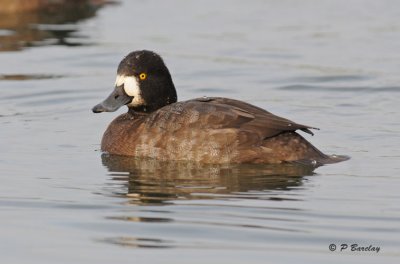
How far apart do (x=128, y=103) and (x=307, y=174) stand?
1.88 meters

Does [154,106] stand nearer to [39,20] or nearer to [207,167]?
[207,167]

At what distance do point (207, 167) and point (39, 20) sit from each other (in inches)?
332

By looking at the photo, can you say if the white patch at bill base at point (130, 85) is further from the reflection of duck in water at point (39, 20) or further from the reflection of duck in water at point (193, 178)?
the reflection of duck in water at point (39, 20)

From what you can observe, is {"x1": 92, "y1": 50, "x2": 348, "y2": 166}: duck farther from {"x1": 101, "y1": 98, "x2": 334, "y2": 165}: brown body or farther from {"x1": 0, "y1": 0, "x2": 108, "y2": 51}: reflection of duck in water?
{"x1": 0, "y1": 0, "x2": 108, "y2": 51}: reflection of duck in water

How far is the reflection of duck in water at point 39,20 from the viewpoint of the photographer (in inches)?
594

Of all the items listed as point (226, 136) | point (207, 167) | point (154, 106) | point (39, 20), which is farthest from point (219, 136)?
point (39, 20)

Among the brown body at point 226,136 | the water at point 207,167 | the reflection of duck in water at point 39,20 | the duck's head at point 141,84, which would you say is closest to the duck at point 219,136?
the brown body at point 226,136

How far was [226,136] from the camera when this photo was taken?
8.69m

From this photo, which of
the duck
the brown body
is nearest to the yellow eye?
the duck

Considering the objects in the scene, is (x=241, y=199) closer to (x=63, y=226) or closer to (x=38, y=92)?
(x=63, y=226)

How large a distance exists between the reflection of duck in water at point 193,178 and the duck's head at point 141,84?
593 millimetres

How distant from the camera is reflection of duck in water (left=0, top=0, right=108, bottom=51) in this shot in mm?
15086

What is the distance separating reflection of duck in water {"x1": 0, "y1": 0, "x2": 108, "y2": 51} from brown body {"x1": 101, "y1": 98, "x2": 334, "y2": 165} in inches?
244

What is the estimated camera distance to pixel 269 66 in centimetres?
1327
